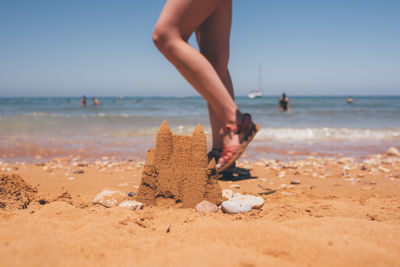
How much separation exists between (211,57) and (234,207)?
1.36 meters

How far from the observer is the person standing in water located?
6.76 ft

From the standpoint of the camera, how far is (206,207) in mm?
1715

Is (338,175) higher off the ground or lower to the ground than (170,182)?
lower

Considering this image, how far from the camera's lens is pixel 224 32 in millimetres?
2492

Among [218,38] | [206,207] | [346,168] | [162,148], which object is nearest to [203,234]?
[206,207]

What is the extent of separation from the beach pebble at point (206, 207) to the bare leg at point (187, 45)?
883mm

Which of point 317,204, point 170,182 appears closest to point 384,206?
point 317,204

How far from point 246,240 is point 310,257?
0.25 meters

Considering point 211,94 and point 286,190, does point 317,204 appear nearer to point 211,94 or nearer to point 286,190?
point 286,190

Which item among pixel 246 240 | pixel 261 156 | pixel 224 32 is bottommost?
pixel 261 156

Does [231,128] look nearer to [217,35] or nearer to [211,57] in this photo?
[211,57]

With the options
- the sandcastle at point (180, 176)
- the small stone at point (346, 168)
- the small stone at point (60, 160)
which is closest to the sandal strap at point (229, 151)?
the sandcastle at point (180, 176)

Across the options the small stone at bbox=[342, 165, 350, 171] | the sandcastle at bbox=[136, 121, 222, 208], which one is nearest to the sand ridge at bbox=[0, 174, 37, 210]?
the sandcastle at bbox=[136, 121, 222, 208]

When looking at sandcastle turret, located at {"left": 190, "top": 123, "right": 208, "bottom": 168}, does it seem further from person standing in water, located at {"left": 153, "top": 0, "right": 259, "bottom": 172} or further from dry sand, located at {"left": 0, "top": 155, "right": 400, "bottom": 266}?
person standing in water, located at {"left": 153, "top": 0, "right": 259, "bottom": 172}
